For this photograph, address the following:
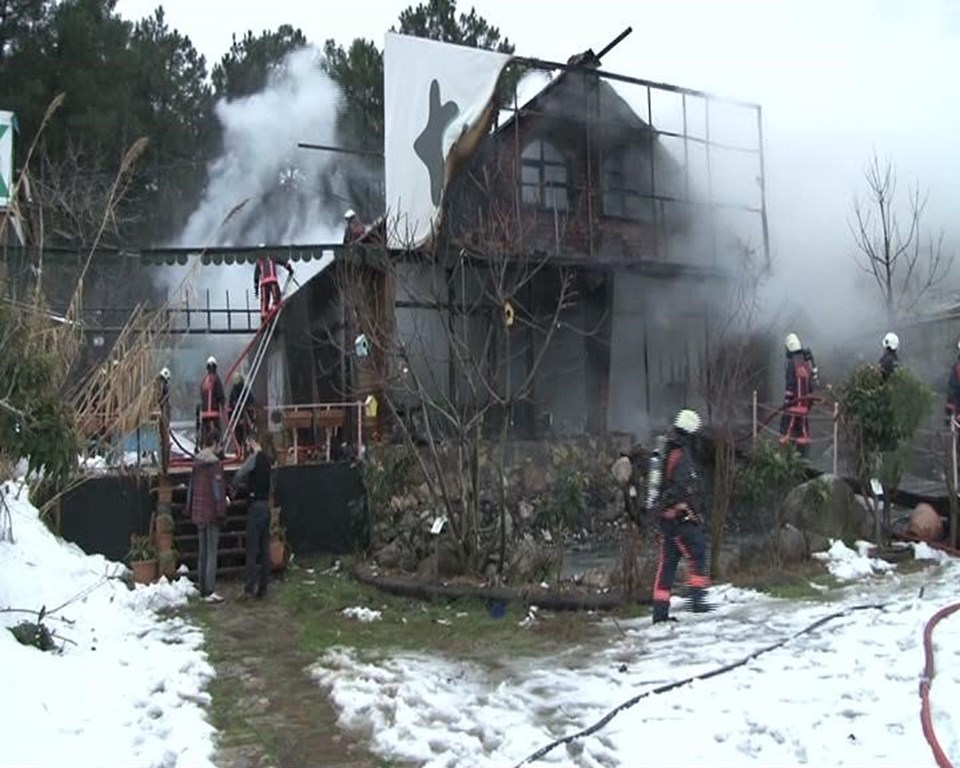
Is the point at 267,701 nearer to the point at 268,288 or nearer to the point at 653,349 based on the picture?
the point at 268,288

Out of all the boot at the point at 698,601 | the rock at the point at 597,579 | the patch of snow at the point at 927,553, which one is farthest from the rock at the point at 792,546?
the boot at the point at 698,601

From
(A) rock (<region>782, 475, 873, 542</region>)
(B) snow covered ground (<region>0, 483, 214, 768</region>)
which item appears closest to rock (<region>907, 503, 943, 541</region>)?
(A) rock (<region>782, 475, 873, 542</region>)

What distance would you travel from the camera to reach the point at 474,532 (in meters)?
10.6

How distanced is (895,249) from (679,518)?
38.9 feet

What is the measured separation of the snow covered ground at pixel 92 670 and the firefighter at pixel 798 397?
307 inches

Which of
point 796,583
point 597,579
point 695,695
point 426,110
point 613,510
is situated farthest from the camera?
point 426,110

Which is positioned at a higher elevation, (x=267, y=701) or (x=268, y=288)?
(x=268, y=288)

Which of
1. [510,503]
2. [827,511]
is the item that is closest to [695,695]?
[827,511]

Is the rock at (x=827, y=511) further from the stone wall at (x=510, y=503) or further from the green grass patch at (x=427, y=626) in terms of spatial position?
the green grass patch at (x=427, y=626)

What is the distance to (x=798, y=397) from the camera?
41.6 feet

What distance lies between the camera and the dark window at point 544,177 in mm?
16047

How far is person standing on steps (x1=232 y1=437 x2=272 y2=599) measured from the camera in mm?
10844

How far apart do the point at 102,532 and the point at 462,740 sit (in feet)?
26.1

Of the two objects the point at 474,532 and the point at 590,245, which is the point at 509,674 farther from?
the point at 590,245
